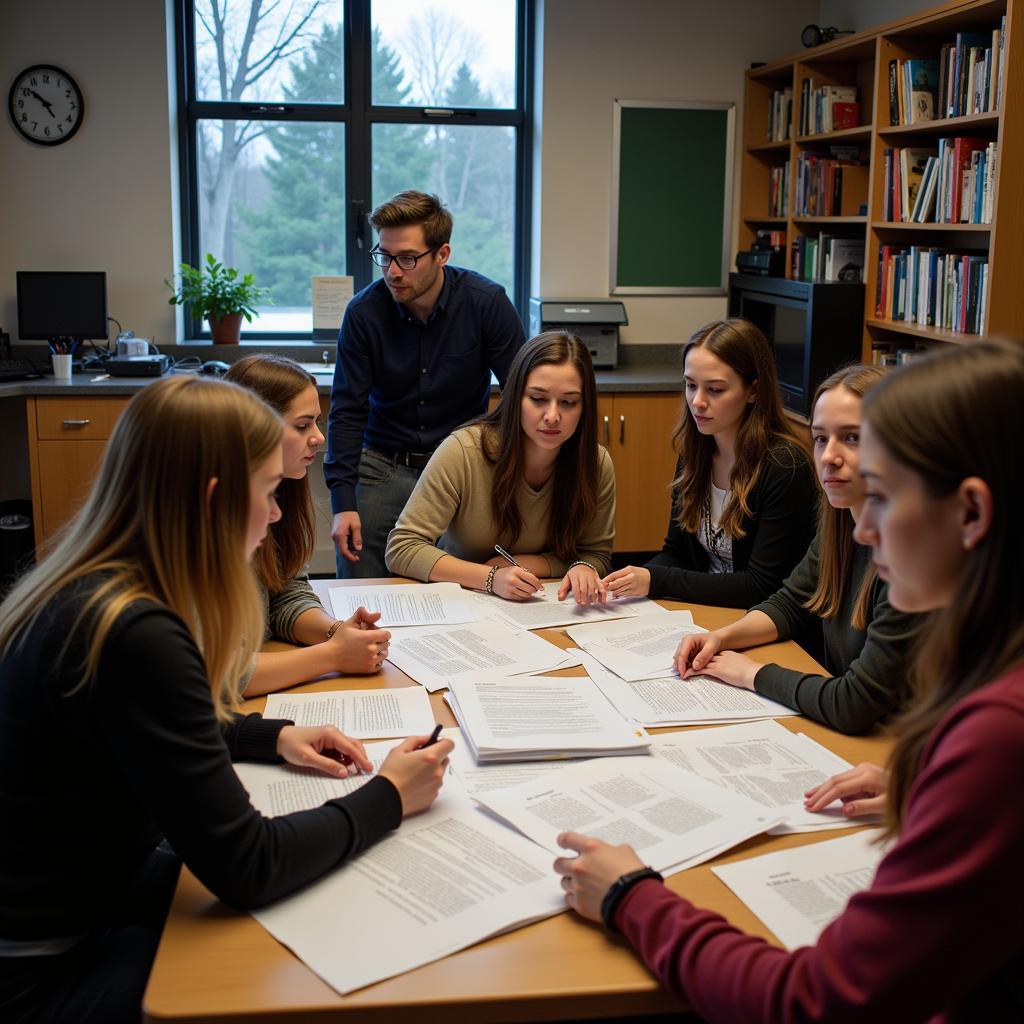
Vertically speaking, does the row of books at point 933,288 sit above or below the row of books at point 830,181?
below

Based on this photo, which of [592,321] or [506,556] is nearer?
[506,556]

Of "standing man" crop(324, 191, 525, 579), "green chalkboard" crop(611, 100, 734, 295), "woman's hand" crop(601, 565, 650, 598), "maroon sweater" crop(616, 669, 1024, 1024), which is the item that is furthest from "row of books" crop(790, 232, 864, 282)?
"maroon sweater" crop(616, 669, 1024, 1024)

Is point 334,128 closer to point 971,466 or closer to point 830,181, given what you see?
point 830,181

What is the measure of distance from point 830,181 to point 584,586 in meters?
2.73

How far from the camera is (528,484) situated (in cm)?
257

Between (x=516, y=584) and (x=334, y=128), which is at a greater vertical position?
(x=334, y=128)

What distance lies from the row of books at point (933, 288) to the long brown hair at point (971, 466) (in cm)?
248

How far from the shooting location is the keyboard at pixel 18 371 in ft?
13.7

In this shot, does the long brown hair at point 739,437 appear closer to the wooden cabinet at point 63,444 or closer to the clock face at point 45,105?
the wooden cabinet at point 63,444

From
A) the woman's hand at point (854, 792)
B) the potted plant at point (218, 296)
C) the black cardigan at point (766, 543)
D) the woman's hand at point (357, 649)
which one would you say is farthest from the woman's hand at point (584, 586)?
the potted plant at point (218, 296)

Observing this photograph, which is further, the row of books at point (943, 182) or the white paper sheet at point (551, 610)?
the row of books at point (943, 182)

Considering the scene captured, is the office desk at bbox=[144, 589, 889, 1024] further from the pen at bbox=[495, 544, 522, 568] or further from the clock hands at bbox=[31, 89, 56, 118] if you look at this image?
the clock hands at bbox=[31, 89, 56, 118]

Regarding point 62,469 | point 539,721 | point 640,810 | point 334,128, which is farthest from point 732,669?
point 334,128

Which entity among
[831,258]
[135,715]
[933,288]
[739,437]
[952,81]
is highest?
[952,81]
